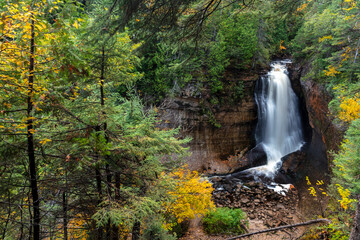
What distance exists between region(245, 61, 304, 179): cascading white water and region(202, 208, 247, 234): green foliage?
901cm

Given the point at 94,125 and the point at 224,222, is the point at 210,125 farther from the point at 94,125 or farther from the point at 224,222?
the point at 94,125

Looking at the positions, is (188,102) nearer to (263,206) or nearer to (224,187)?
(224,187)

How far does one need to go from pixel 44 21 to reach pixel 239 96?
54.4 feet

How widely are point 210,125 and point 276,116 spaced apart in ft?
22.1

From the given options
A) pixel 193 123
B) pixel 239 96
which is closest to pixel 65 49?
pixel 193 123

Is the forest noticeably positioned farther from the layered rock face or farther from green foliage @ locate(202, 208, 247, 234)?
the layered rock face

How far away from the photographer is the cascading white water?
18562 mm

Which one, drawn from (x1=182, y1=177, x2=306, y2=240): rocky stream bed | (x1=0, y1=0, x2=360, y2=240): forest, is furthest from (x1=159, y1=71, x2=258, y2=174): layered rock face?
(x1=0, y1=0, x2=360, y2=240): forest

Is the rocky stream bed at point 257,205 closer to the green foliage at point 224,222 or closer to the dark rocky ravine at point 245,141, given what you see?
the dark rocky ravine at point 245,141

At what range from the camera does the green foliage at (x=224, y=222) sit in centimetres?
1036

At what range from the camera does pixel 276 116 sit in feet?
62.1

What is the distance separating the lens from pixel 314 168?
15586mm

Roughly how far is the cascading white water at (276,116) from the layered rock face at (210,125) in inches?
59.8

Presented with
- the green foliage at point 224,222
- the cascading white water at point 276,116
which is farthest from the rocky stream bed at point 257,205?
the cascading white water at point 276,116
